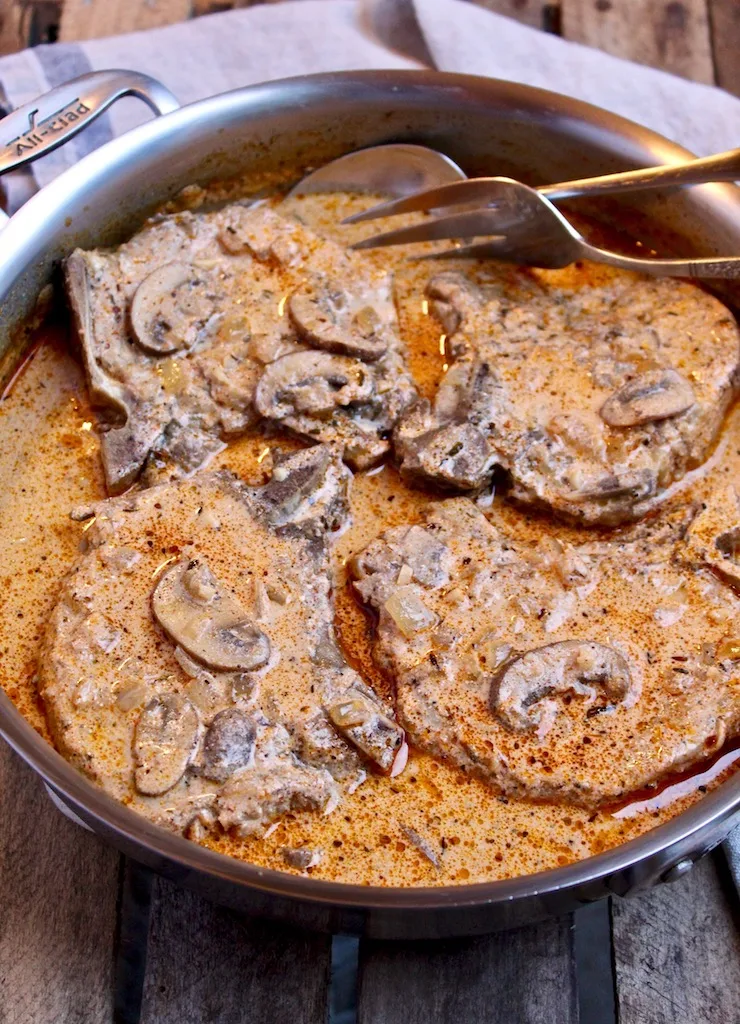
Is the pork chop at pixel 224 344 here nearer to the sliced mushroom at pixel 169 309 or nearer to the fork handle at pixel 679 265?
the sliced mushroom at pixel 169 309

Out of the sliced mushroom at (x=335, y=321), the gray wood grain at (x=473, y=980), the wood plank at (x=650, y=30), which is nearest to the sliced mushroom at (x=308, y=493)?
the sliced mushroom at (x=335, y=321)

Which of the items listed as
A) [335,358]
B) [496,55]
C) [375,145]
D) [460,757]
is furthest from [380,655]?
[496,55]

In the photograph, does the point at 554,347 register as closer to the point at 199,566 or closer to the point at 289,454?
the point at 289,454

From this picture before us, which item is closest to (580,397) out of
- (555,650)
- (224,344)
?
(555,650)

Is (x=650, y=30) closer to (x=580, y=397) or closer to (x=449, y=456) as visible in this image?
(x=580, y=397)

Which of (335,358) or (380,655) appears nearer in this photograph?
(380,655)

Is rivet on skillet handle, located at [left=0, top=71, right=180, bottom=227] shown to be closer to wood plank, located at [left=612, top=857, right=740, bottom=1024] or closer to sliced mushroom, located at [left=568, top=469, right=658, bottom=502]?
sliced mushroom, located at [left=568, top=469, right=658, bottom=502]
